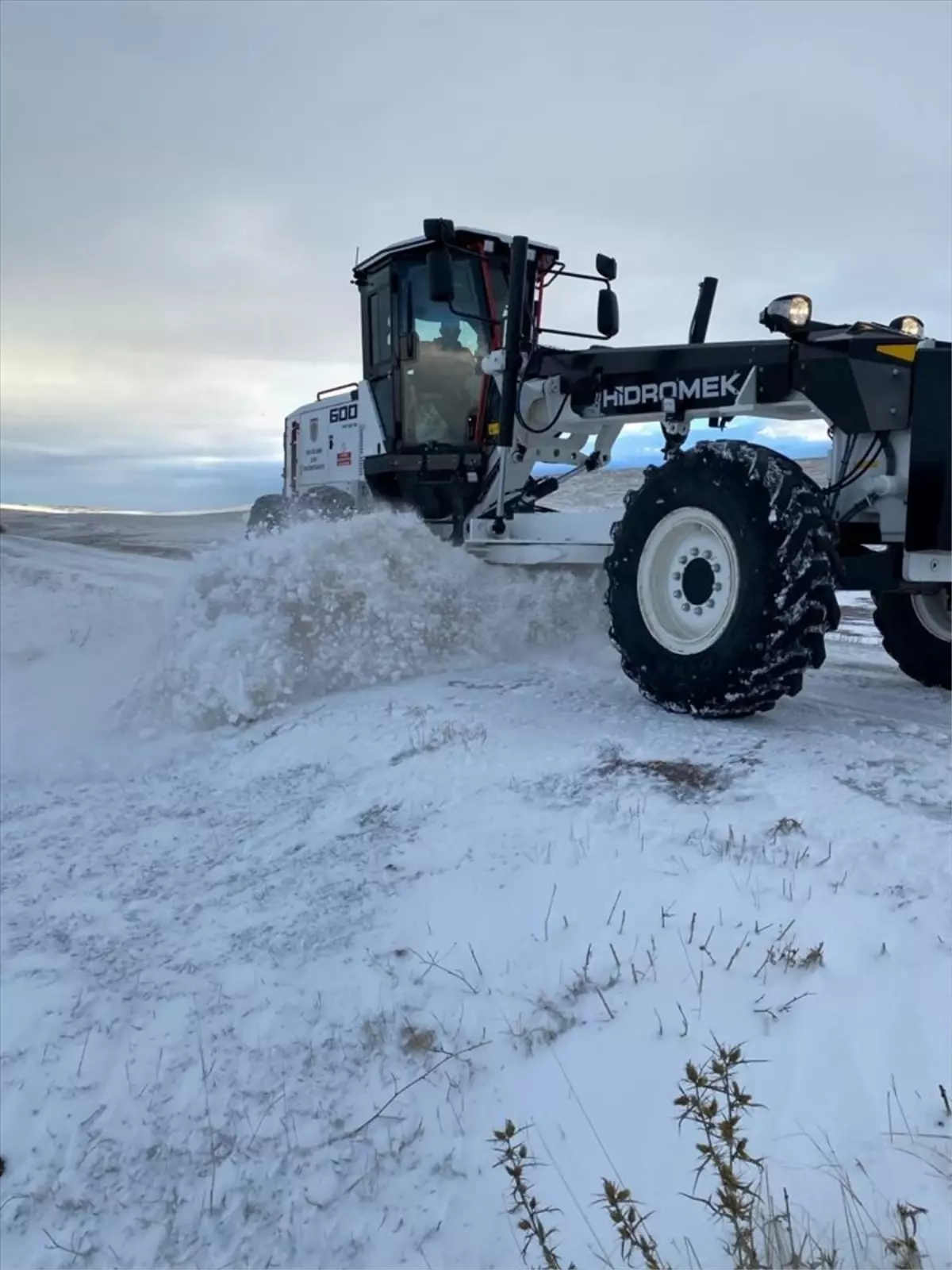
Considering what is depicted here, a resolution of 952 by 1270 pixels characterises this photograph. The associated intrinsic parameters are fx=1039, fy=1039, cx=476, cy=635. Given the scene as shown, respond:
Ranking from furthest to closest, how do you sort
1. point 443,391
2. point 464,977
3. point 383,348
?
point 383,348
point 443,391
point 464,977

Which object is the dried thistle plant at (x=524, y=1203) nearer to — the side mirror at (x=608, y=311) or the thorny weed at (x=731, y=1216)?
the thorny weed at (x=731, y=1216)

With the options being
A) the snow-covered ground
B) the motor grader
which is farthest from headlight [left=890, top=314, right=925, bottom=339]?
the snow-covered ground

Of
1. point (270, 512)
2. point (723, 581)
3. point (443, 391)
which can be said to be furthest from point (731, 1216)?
point (270, 512)

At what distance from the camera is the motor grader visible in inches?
182

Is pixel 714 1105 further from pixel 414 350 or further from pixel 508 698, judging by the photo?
pixel 414 350

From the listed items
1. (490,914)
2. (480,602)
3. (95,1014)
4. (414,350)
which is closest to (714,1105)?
(490,914)

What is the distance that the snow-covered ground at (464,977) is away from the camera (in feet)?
7.83

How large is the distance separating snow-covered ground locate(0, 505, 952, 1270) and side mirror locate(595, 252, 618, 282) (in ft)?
10.9

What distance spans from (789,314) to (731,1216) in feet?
13.9

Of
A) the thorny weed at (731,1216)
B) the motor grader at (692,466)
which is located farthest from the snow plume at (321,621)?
the thorny weed at (731,1216)

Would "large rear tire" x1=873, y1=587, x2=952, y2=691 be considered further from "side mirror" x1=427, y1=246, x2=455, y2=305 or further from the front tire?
the front tire

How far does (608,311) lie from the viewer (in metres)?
7.31

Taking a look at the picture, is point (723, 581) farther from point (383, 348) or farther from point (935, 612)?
point (383, 348)

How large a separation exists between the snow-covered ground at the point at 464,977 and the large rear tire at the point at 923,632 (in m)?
0.57
